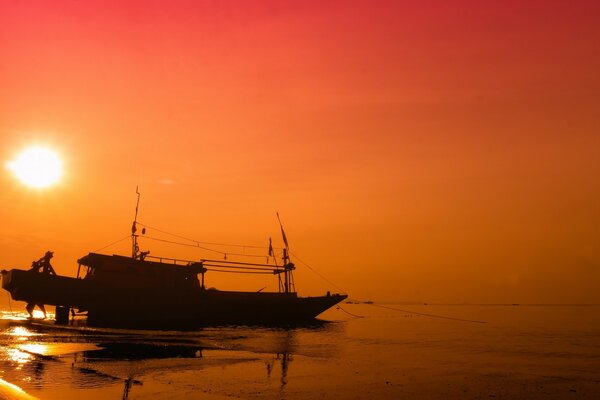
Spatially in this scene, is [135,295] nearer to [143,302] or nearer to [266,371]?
[143,302]

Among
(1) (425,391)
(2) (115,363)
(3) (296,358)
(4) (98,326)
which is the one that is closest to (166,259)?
(4) (98,326)

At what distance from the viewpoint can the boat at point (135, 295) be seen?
5112 centimetres

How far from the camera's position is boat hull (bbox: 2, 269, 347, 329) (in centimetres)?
5094

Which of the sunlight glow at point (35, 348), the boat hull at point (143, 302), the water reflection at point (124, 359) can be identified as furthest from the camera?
the boat hull at point (143, 302)

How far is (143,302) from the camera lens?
5312 centimetres

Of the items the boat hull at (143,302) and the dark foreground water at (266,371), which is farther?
the boat hull at (143,302)

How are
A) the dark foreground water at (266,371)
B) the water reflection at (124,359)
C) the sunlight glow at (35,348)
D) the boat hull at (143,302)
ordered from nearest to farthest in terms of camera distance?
the dark foreground water at (266,371) < the water reflection at (124,359) < the sunlight glow at (35,348) < the boat hull at (143,302)

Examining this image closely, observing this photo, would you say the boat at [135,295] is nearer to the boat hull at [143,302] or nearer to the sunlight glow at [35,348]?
the boat hull at [143,302]

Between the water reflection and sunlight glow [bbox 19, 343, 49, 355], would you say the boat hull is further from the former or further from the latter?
sunlight glow [bbox 19, 343, 49, 355]

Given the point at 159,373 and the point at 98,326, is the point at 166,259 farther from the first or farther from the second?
the point at 159,373

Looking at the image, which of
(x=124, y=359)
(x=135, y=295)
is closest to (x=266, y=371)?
(x=124, y=359)

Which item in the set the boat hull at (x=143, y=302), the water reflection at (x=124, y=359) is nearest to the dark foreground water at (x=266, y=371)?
the water reflection at (x=124, y=359)

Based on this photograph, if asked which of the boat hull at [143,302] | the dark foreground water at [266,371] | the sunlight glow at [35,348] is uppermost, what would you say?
the boat hull at [143,302]

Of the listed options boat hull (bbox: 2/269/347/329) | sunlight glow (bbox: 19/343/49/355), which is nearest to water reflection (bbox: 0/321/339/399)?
sunlight glow (bbox: 19/343/49/355)
